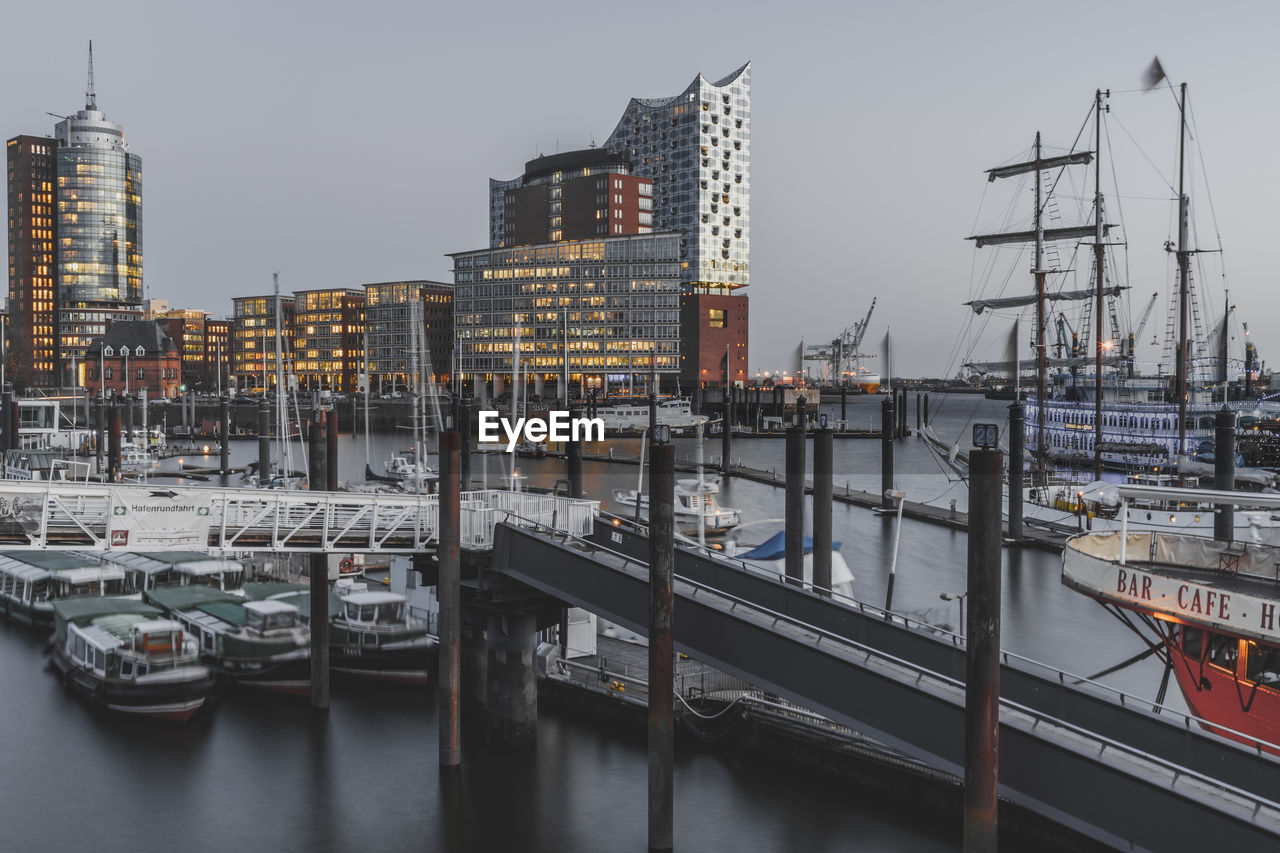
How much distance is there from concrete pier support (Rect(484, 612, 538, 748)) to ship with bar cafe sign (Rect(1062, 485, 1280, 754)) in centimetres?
1142

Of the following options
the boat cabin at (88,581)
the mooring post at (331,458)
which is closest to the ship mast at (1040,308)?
the mooring post at (331,458)

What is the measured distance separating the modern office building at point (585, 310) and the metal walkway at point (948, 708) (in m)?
149

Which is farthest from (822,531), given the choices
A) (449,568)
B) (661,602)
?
(661,602)

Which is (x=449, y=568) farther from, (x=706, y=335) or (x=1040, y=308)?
(x=706, y=335)

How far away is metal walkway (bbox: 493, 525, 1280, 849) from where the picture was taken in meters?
11.5

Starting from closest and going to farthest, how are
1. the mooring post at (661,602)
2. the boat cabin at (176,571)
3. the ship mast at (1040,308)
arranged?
the mooring post at (661,602) → the boat cabin at (176,571) → the ship mast at (1040,308)

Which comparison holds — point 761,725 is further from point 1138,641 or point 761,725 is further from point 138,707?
point 1138,641

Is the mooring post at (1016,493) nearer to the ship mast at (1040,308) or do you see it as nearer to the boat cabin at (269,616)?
the ship mast at (1040,308)

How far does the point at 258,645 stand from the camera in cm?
2780

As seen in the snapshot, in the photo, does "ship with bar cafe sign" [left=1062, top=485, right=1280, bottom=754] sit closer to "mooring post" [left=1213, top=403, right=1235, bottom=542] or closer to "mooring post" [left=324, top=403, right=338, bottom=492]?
"mooring post" [left=1213, top=403, right=1235, bottom=542]

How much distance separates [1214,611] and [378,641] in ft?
68.8

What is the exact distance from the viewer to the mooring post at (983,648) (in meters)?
11.9

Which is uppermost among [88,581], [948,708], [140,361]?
[140,361]

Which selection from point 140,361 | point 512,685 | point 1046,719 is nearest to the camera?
point 1046,719
